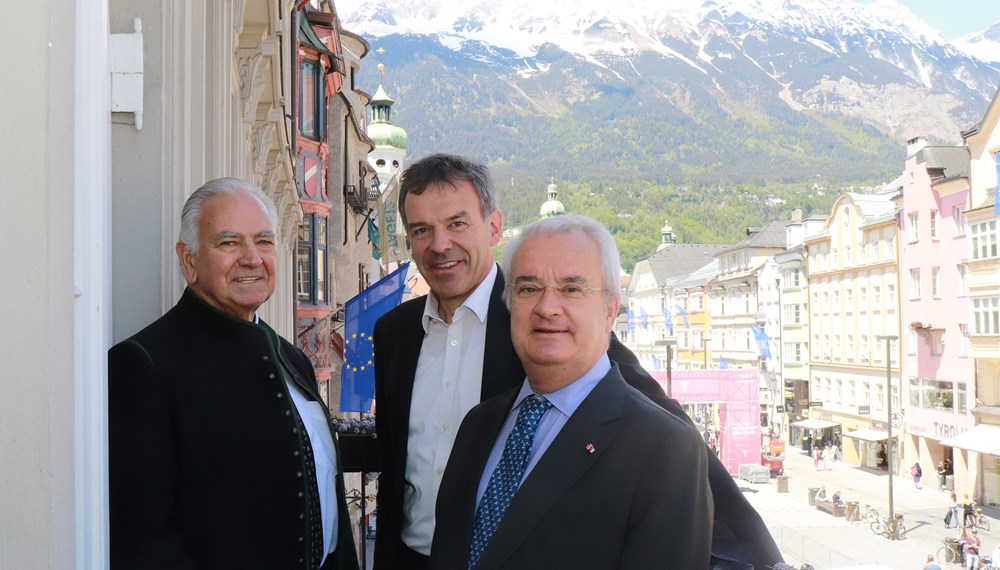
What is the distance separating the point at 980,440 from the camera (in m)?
34.2

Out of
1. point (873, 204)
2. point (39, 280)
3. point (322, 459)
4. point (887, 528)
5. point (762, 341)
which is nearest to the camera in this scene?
point (39, 280)

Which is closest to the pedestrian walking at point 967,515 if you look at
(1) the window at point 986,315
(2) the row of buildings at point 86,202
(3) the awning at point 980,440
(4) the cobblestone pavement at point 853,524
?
(4) the cobblestone pavement at point 853,524

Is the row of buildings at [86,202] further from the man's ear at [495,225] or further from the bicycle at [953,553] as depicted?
the bicycle at [953,553]

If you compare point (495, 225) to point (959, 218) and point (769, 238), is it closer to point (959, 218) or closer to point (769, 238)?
point (959, 218)

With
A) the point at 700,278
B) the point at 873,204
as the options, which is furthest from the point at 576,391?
the point at 700,278

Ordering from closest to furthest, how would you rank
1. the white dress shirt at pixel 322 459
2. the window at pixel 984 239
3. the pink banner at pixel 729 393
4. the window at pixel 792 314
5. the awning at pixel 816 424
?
the white dress shirt at pixel 322 459, the window at pixel 984 239, the pink banner at pixel 729 393, the awning at pixel 816 424, the window at pixel 792 314

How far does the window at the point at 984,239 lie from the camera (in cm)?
3612

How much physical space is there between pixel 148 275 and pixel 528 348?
1.42 m

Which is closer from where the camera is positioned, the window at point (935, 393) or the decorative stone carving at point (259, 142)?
the decorative stone carving at point (259, 142)

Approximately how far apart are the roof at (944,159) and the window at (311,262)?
27384 mm

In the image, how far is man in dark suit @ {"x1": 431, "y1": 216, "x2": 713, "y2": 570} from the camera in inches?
80.3

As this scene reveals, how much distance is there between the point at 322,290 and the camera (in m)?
22.9

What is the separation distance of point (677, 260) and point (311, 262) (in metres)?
88.2

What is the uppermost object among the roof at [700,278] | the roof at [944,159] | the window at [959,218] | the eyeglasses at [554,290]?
the roof at [944,159]
